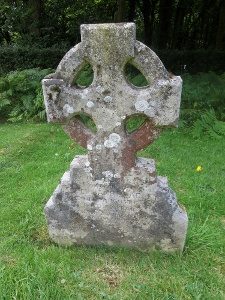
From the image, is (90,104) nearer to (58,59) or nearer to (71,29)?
(58,59)

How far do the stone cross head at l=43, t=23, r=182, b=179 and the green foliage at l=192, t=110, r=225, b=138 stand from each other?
4.62 meters

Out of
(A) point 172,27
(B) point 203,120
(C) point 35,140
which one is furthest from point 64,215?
(A) point 172,27

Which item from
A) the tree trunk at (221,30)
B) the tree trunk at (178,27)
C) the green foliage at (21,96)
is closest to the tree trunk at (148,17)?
the tree trunk at (178,27)

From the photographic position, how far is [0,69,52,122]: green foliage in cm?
1085

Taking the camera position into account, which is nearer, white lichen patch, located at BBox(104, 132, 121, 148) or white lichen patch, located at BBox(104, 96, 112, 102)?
white lichen patch, located at BBox(104, 96, 112, 102)

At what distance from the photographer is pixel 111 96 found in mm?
3914

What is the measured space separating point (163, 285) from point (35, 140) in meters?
5.46

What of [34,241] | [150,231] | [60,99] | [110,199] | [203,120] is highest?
[60,99]

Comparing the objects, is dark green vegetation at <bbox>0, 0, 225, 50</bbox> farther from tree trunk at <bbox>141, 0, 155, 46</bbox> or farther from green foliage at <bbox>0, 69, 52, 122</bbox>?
green foliage at <bbox>0, 69, 52, 122</bbox>

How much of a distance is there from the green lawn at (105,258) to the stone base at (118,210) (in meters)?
0.15

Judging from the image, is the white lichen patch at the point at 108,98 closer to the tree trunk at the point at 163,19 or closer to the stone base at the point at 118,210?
the stone base at the point at 118,210

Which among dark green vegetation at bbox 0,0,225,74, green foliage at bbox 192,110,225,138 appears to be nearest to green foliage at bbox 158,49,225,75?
dark green vegetation at bbox 0,0,225,74

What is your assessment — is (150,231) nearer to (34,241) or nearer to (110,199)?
(110,199)

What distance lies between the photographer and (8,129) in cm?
1007
